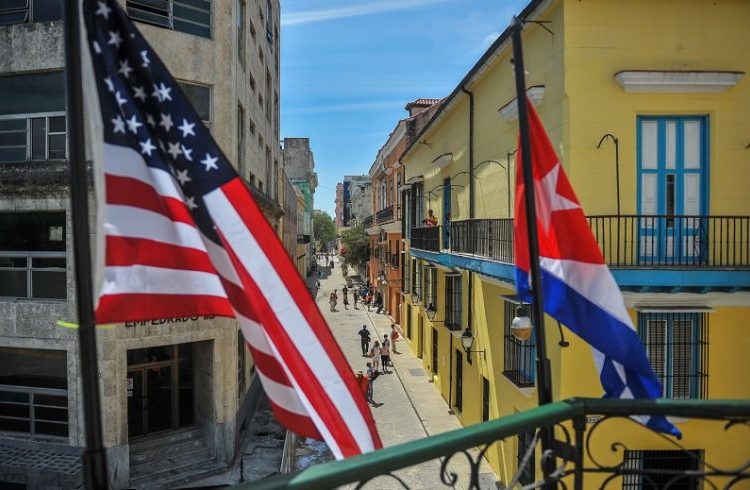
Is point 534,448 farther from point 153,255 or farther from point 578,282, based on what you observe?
point 153,255

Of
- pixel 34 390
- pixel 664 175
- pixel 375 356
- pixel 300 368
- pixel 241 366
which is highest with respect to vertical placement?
pixel 664 175

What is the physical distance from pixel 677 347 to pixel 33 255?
13.7m

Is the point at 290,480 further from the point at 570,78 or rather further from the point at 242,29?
the point at 242,29

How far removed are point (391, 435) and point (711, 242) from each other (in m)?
10.3

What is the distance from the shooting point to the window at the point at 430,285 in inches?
828

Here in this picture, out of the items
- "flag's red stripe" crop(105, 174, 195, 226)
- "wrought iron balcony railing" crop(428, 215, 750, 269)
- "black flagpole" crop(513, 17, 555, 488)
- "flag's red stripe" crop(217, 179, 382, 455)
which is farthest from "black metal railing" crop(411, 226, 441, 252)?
"flag's red stripe" crop(105, 174, 195, 226)

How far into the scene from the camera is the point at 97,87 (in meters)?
2.90

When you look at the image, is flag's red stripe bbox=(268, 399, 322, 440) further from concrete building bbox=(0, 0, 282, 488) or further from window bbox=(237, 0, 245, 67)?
window bbox=(237, 0, 245, 67)

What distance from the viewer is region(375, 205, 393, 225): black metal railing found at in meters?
32.6

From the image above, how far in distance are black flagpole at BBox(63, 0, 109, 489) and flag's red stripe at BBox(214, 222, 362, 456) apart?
30.4 inches

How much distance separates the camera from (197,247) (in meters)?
3.23

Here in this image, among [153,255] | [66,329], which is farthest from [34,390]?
[153,255]

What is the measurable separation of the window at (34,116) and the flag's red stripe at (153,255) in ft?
37.8

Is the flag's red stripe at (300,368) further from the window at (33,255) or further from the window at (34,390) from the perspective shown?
the window at (34,390)
